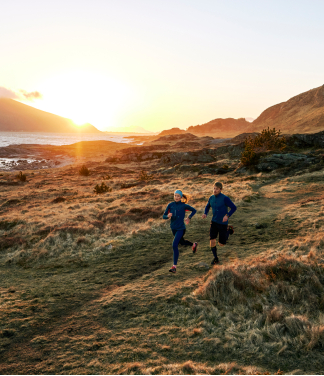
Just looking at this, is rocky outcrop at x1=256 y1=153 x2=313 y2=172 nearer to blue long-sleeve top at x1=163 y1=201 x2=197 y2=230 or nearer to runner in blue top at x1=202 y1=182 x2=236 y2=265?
runner in blue top at x1=202 y1=182 x2=236 y2=265

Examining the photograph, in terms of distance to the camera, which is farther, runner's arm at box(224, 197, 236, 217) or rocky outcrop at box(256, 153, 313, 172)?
→ rocky outcrop at box(256, 153, 313, 172)

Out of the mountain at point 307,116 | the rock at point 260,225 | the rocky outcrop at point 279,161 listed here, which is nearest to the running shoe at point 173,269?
the rock at point 260,225

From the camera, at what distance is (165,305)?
21.8 feet

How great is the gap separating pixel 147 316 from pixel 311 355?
12.0 ft

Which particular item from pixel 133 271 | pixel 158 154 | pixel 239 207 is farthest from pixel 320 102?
pixel 133 271

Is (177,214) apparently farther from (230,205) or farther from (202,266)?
(202,266)

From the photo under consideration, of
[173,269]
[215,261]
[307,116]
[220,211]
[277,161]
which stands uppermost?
[307,116]

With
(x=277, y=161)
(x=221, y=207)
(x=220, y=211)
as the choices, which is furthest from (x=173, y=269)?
(x=277, y=161)

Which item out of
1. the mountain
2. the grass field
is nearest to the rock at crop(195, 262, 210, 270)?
the grass field

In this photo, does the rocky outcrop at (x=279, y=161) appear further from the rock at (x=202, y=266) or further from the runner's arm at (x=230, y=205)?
the rock at (x=202, y=266)

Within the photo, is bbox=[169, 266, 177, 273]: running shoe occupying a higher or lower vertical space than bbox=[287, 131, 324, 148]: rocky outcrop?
lower

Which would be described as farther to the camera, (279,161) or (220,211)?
(279,161)

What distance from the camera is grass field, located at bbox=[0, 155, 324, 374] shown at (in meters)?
4.80

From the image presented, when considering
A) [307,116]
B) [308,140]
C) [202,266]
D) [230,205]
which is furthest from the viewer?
[307,116]
